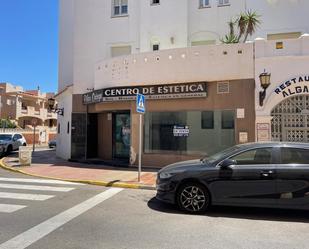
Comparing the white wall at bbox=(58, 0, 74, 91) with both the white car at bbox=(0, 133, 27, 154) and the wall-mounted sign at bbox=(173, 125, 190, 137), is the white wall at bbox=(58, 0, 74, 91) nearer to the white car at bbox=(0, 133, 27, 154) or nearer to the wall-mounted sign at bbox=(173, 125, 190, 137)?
the white car at bbox=(0, 133, 27, 154)

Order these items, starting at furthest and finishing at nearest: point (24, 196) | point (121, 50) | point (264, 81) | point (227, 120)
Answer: point (121, 50) < point (227, 120) < point (264, 81) < point (24, 196)

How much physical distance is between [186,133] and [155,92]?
2291 millimetres

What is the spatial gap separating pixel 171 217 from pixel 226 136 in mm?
7370

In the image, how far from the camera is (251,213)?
7555 mm

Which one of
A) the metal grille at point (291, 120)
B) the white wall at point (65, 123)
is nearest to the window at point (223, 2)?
the metal grille at point (291, 120)

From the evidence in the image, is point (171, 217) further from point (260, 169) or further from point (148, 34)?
point (148, 34)

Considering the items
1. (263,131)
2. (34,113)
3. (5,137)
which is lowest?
(5,137)

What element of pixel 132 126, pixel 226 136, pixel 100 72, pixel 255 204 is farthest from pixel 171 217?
pixel 100 72

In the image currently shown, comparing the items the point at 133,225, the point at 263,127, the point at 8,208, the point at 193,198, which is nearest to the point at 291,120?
the point at 263,127

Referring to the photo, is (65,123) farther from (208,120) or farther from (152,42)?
(208,120)

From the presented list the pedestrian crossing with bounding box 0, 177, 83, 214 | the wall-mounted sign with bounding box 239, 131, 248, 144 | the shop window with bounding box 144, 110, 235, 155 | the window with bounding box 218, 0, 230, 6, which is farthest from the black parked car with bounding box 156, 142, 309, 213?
the window with bounding box 218, 0, 230, 6

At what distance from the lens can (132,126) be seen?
15.2m

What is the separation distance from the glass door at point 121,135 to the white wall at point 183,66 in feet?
8.22

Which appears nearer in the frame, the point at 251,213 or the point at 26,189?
the point at 251,213
